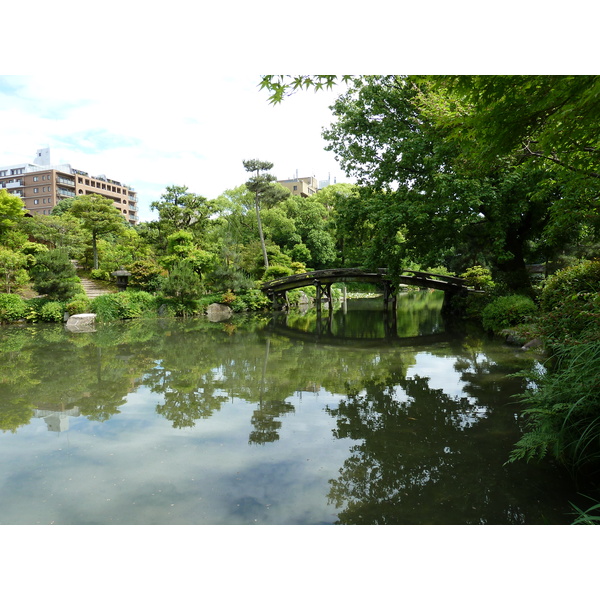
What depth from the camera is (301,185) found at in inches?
1741

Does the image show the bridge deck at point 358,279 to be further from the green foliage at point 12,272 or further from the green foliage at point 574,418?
the green foliage at point 574,418

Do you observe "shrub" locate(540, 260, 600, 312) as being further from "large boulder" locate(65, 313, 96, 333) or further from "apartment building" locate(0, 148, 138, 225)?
"apartment building" locate(0, 148, 138, 225)

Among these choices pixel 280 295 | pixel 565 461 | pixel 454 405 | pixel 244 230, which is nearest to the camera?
pixel 565 461

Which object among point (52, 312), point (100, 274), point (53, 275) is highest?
point (100, 274)

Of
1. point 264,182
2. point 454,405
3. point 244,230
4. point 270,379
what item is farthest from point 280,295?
point 454,405

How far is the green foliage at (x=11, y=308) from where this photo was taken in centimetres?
1287

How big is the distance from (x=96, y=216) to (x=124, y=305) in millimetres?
6305

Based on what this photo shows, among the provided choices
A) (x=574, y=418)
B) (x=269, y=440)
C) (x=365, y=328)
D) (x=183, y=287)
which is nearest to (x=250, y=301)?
(x=183, y=287)

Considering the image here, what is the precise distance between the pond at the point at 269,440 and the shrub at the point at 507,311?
5.35ft

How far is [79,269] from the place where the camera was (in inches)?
788

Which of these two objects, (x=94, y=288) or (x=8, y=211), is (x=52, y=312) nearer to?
(x=94, y=288)

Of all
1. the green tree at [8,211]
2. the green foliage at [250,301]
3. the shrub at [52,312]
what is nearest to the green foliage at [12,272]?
the shrub at [52,312]

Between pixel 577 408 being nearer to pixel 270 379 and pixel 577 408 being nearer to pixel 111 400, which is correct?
pixel 270 379

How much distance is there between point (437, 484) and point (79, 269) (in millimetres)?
20924
